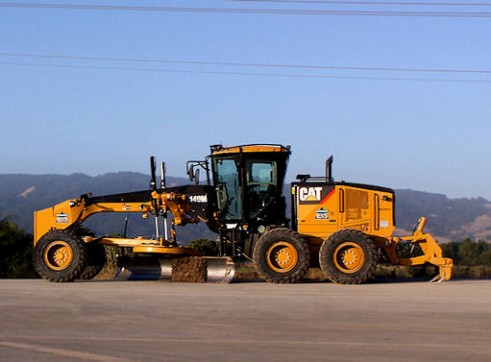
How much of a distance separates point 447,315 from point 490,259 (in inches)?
729

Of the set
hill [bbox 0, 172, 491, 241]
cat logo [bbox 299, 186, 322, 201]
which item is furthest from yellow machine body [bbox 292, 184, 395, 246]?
hill [bbox 0, 172, 491, 241]

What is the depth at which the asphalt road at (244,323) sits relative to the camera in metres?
11.4

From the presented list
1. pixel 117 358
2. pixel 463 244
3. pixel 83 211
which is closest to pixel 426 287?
pixel 83 211

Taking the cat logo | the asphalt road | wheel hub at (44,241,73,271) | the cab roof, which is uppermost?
the cab roof

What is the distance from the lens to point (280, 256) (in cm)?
2083

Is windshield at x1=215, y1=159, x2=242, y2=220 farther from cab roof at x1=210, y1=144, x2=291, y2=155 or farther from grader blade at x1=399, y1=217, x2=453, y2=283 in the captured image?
grader blade at x1=399, y1=217, x2=453, y2=283

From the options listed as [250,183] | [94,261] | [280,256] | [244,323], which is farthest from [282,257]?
→ [244,323]

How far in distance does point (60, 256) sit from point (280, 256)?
16.4 ft

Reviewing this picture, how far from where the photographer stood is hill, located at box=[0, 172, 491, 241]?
88.7 meters

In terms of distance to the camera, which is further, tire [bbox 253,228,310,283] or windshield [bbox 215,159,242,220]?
windshield [bbox 215,159,242,220]

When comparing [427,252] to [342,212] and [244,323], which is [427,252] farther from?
[244,323]

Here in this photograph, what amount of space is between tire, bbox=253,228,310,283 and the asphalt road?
3.30 ft

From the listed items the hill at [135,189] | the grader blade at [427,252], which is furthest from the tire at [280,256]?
the hill at [135,189]

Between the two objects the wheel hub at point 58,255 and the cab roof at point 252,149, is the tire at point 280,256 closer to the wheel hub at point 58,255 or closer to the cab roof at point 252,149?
the cab roof at point 252,149
